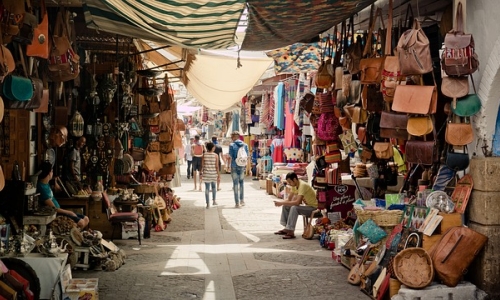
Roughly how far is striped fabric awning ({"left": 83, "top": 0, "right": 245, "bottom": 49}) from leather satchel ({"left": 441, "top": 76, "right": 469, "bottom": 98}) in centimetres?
194

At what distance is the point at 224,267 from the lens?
896 centimetres

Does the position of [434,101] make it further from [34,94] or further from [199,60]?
[199,60]

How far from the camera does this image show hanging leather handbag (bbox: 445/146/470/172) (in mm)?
6430

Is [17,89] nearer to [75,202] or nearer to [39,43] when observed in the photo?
[39,43]

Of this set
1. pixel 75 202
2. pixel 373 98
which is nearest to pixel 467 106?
pixel 373 98

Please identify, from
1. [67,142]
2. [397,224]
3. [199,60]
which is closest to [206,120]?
[199,60]

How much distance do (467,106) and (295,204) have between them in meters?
5.73

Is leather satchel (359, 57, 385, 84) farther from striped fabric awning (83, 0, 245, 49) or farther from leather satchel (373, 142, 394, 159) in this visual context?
striped fabric awning (83, 0, 245, 49)

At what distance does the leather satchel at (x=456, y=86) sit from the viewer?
6109 millimetres

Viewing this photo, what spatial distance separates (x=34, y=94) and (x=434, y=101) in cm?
363

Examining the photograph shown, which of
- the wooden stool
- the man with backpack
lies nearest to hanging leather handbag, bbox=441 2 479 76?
the wooden stool

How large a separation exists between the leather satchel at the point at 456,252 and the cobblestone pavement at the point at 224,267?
1360 millimetres

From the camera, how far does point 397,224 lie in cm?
771

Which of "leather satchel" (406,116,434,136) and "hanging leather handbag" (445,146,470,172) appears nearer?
"hanging leather handbag" (445,146,470,172)
